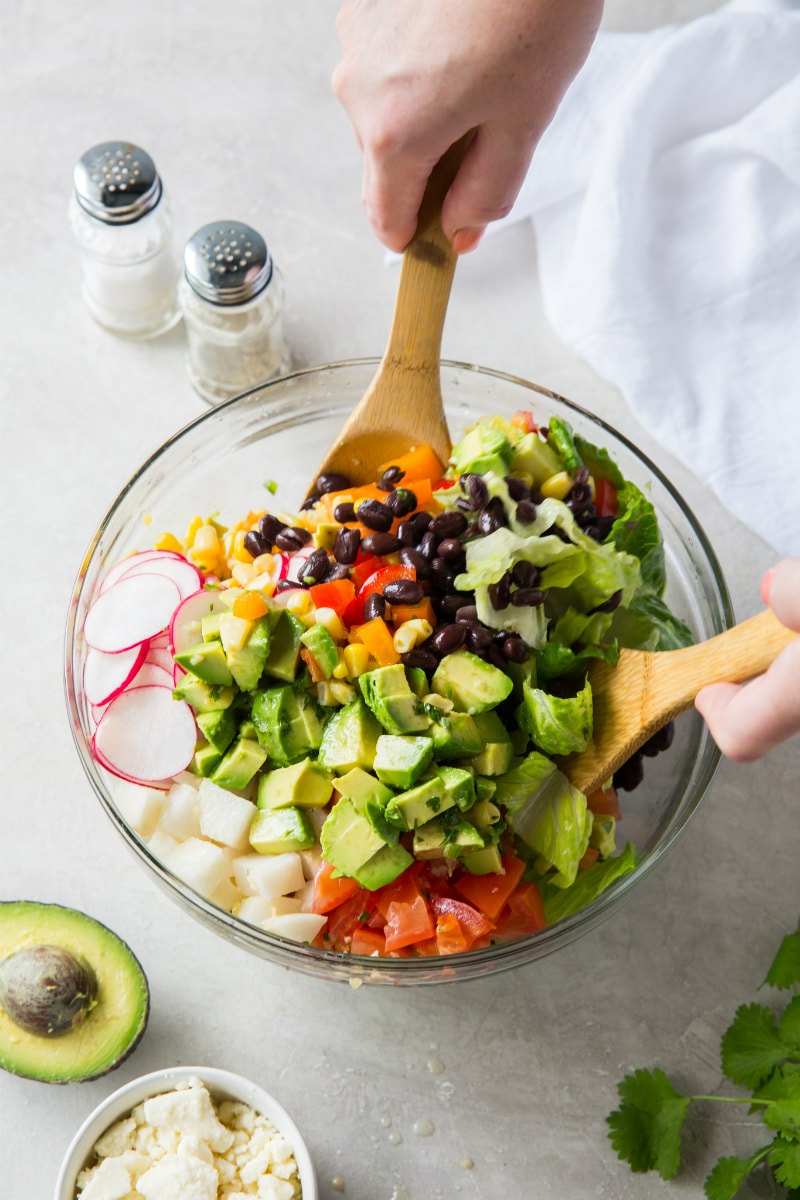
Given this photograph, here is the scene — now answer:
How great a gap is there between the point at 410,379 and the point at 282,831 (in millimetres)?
1074

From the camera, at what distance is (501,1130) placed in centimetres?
272

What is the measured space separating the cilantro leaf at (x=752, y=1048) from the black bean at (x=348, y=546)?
4.50ft

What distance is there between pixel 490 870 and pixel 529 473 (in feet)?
2.86

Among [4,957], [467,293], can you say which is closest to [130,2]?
[467,293]

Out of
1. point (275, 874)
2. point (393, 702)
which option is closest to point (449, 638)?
point (393, 702)

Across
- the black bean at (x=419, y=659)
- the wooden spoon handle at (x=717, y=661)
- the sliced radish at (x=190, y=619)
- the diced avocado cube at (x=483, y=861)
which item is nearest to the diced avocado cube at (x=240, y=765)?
the sliced radish at (x=190, y=619)

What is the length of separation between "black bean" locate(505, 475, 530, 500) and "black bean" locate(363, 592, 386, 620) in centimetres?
37

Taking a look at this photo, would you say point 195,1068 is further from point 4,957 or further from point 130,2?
point 130,2

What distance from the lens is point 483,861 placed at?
240 centimetres

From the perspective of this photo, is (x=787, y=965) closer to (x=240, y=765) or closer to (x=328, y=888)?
(x=328, y=888)

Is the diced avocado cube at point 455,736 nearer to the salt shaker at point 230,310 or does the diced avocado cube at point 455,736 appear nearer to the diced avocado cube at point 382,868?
the diced avocado cube at point 382,868

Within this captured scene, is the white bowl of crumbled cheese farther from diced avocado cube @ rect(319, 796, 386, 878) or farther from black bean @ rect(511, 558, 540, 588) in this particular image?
black bean @ rect(511, 558, 540, 588)

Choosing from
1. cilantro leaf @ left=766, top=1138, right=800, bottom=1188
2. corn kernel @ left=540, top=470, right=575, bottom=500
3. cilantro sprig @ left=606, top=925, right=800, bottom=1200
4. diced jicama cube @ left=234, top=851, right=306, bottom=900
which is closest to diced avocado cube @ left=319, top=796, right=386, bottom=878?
diced jicama cube @ left=234, top=851, right=306, bottom=900

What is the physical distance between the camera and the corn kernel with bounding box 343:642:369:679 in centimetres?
239
